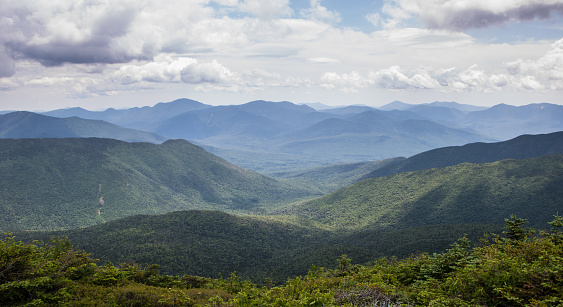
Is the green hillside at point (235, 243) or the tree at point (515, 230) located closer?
the tree at point (515, 230)

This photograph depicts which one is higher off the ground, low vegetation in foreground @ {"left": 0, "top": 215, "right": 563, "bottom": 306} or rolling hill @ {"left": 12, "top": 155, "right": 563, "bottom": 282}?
low vegetation in foreground @ {"left": 0, "top": 215, "right": 563, "bottom": 306}

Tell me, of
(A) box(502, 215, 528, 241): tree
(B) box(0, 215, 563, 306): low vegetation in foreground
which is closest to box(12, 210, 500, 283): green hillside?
(A) box(502, 215, 528, 241): tree

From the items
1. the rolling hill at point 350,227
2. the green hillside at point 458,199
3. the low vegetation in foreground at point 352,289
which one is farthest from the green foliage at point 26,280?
the green hillside at point 458,199

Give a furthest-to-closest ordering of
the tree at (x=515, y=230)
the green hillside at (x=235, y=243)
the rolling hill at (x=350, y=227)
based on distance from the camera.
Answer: the rolling hill at (x=350, y=227) → the green hillside at (x=235, y=243) → the tree at (x=515, y=230)

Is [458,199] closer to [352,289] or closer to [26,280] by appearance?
[352,289]

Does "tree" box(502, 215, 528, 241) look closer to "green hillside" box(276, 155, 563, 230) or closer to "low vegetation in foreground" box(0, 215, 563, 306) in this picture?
"low vegetation in foreground" box(0, 215, 563, 306)

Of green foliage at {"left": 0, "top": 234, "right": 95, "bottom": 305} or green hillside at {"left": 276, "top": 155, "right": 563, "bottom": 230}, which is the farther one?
green hillside at {"left": 276, "top": 155, "right": 563, "bottom": 230}

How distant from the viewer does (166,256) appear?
9619cm

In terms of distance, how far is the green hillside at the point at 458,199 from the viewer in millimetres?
134750

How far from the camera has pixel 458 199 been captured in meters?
152

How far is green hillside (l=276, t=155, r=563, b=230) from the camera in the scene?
134750mm

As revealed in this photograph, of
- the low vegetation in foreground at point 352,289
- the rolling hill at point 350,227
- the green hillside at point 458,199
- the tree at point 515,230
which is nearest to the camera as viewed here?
the low vegetation in foreground at point 352,289

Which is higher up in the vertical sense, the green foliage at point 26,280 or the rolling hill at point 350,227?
the green foliage at point 26,280

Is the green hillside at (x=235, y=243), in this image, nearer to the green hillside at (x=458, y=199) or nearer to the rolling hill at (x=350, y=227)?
the rolling hill at (x=350, y=227)
